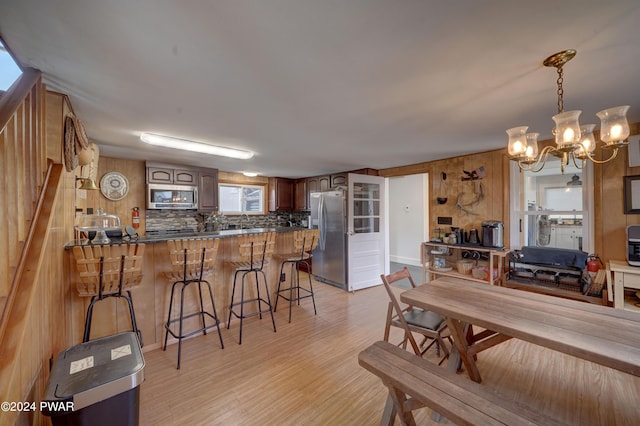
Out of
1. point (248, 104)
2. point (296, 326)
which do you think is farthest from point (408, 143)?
point (296, 326)

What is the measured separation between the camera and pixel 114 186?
3979 mm

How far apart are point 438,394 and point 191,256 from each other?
2171mm

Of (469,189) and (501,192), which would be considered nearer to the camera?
(501,192)

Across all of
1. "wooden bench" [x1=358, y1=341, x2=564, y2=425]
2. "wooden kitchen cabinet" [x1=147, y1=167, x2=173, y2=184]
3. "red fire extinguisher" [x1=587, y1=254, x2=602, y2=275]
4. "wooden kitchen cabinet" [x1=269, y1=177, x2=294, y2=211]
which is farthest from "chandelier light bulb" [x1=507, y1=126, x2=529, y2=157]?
"wooden kitchen cabinet" [x1=269, y1=177, x2=294, y2=211]

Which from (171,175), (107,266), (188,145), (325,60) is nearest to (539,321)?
(325,60)

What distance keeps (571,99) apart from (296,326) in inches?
131

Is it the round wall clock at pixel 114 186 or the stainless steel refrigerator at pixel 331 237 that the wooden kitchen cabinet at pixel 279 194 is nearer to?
the stainless steel refrigerator at pixel 331 237

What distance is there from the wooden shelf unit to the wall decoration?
3.73 feet

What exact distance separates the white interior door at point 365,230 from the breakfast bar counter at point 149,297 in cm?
205

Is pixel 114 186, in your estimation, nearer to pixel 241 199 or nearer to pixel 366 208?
pixel 241 199

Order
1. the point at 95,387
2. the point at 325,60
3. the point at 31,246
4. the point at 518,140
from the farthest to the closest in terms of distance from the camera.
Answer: the point at 518,140
the point at 325,60
the point at 31,246
the point at 95,387

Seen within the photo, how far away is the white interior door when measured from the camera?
14.0ft

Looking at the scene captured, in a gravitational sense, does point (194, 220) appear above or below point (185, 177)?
below

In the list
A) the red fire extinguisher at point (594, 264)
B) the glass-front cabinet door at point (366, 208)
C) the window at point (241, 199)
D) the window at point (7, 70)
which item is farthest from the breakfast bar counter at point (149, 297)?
the red fire extinguisher at point (594, 264)
